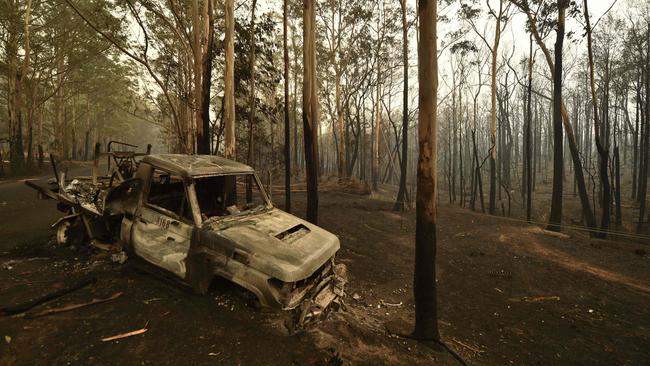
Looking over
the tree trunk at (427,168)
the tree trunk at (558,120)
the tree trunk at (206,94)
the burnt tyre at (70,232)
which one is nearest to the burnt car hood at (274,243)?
the tree trunk at (427,168)

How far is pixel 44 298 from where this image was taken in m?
3.82

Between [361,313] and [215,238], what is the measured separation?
2903 millimetres

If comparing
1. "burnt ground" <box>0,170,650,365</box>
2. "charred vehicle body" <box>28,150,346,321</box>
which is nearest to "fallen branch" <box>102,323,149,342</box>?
"burnt ground" <box>0,170,650,365</box>

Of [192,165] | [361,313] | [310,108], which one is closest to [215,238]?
[192,165]

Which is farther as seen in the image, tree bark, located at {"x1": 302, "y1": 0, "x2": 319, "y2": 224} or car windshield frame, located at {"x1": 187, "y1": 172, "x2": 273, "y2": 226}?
tree bark, located at {"x1": 302, "y1": 0, "x2": 319, "y2": 224}

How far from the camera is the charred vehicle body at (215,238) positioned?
11.2ft

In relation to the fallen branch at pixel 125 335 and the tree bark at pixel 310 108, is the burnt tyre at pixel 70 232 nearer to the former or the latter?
the fallen branch at pixel 125 335

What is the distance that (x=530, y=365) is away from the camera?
424 centimetres

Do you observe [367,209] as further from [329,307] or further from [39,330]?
[39,330]

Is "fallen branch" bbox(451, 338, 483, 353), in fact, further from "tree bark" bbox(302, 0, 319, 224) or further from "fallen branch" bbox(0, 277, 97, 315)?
"tree bark" bbox(302, 0, 319, 224)

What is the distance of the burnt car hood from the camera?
333 centimetres

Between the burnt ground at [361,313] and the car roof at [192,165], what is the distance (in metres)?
1.49

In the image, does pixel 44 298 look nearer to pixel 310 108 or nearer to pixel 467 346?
pixel 467 346

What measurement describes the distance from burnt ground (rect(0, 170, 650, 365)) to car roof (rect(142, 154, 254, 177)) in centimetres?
149
